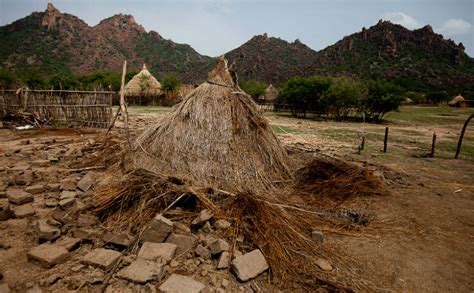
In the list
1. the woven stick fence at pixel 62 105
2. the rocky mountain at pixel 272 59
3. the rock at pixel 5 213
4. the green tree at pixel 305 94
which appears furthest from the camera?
the rocky mountain at pixel 272 59

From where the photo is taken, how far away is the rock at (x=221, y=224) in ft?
10.0

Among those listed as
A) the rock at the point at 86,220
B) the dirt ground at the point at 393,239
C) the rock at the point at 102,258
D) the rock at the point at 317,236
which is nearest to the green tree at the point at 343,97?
the dirt ground at the point at 393,239

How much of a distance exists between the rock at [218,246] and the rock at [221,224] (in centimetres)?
33

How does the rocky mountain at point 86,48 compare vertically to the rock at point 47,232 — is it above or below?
above

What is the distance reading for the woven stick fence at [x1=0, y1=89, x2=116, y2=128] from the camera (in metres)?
11.0

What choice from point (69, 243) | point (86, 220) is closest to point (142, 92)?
point (86, 220)

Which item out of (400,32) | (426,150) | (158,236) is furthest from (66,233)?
(400,32)

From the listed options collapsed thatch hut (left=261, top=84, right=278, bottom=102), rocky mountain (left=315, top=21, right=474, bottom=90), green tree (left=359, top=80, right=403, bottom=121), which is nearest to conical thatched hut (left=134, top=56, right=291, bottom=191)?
green tree (left=359, top=80, right=403, bottom=121)

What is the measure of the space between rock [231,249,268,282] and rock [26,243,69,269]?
1.63 meters

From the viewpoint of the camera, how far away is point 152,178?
3561 mm

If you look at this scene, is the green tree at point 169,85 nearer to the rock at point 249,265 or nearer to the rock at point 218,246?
the rock at point 218,246

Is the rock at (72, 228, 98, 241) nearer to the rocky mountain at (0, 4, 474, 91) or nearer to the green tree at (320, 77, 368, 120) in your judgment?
the green tree at (320, 77, 368, 120)

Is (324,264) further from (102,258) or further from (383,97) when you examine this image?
(383,97)

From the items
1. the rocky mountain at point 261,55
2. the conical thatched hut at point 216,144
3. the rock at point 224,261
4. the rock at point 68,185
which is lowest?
the rock at point 224,261
